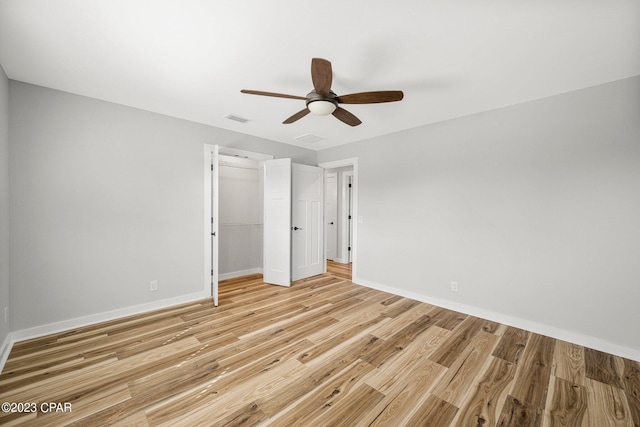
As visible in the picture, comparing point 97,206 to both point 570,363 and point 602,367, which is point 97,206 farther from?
point 602,367

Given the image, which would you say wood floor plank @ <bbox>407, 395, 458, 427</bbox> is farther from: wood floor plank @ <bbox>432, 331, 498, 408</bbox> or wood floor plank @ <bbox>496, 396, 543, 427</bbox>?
wood floor plank @ <bbox>496, 396, 543, 427</bbox>

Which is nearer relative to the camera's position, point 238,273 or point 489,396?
point 489,396

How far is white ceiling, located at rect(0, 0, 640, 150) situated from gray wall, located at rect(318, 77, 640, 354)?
14.5 inches

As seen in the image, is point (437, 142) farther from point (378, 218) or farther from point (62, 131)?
point (62, 131)

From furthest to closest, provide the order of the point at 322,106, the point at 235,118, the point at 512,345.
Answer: the point at 235,118 → the point at 512,345 → the point at 322,106

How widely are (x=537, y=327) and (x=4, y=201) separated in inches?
219

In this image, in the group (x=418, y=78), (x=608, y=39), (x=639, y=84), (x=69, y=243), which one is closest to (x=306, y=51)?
(x=418, y=78)

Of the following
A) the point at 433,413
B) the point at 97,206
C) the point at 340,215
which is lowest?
the point at 433,413

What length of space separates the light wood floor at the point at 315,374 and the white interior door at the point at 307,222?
5.64 ft

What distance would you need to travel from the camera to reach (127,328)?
9.16ft

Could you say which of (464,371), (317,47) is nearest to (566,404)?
(464,371)

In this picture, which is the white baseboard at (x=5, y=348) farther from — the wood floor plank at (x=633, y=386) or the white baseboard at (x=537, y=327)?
the wood floor plank at (x=633, y=386)

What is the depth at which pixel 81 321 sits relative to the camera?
281 cm

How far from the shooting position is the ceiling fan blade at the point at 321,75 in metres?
1.68
